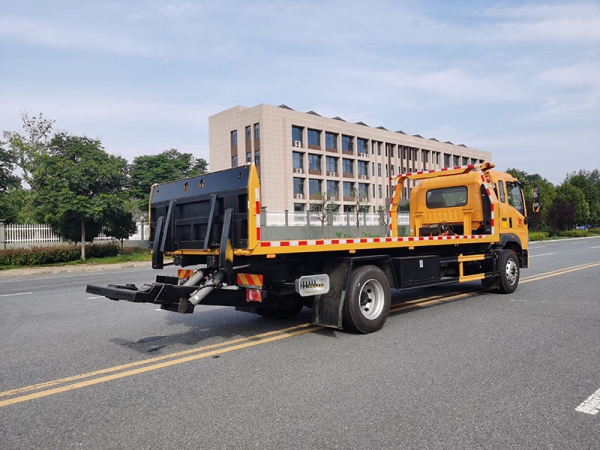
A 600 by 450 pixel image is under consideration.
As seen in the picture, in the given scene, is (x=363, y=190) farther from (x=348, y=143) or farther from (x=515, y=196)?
(x=515, y=196)

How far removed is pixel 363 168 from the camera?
6169 cm

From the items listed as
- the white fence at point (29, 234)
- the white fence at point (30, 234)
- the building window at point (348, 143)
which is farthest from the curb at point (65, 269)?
the building window at point (348, 143)

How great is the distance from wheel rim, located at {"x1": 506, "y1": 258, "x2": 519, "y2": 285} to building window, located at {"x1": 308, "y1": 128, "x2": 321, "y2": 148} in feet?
152

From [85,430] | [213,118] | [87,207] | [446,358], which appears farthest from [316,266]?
[213,118]

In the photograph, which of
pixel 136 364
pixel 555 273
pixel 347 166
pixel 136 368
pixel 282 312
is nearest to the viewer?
pixel 136 368

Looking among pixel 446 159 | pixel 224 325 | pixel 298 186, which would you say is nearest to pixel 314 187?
pixel 298 186

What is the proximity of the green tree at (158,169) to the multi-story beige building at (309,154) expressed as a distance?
176 inches

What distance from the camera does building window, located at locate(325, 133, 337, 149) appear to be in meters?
56.8

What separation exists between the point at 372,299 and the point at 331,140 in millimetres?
52264

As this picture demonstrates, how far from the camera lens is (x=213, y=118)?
57719 millimetres

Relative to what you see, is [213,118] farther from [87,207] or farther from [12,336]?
[12,336]

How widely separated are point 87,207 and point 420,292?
18444 mm

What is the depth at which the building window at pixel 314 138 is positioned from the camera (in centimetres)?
5483

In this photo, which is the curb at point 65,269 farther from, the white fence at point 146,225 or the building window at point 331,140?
the building window at point 331,140
